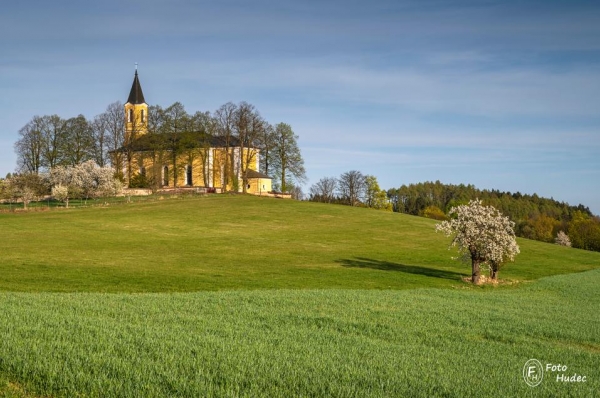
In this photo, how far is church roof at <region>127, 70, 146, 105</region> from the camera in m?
117

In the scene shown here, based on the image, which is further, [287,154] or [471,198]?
[471,198]

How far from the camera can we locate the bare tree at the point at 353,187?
434 ft

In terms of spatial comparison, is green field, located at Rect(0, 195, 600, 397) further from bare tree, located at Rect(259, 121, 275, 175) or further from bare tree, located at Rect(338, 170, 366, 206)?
bare tree, located at Rect(338, 170, 366, 206)

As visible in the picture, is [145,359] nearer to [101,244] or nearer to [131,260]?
[131,260]

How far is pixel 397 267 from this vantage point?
39.7 meters

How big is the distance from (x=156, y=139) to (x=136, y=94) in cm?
2385

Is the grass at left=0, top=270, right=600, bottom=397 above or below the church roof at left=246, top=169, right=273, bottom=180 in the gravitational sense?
below

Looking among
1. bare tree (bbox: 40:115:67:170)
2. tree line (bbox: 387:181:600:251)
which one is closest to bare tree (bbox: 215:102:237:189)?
bare tree (bbox: 40:115:67:170)

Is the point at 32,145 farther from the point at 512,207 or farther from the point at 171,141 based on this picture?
the point at 512,207

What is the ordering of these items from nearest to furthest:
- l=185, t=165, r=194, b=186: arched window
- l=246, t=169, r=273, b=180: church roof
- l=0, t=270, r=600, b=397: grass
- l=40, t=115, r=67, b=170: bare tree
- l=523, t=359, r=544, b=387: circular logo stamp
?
l=0, t=270, r=600, b=397: grass < l=523, t=359, r=544, b=387: circular logo stamp < l=40, t=115, r=67, b=170: bare tree < l=246, t=169, r=273, b=180: church roof < l=185, t=165, r=194, b=186: arched window

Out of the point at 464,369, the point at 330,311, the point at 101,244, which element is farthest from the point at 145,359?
the point at 101,244

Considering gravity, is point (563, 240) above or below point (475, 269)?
below

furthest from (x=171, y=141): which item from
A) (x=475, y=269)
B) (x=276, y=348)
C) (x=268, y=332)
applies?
(x=276, y=348)

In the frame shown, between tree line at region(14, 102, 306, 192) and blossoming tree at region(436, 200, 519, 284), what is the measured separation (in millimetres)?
67820
